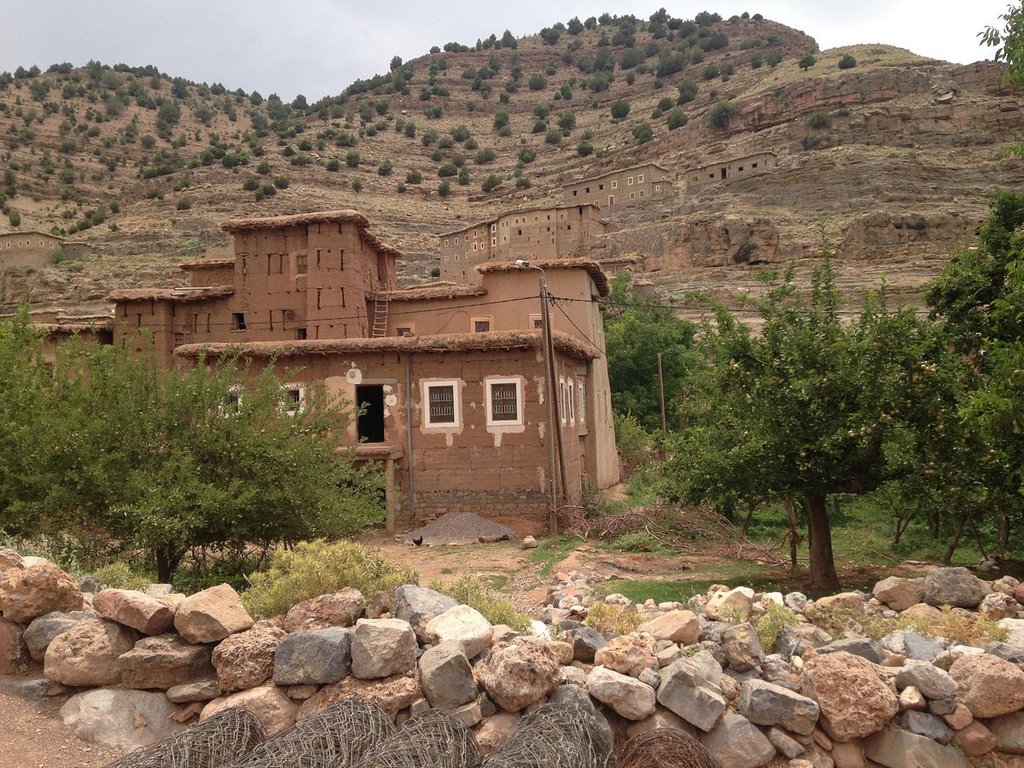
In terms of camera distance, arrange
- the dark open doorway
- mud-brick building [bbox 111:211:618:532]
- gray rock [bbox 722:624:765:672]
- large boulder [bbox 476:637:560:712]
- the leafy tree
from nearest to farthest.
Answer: large boulder [bbox 476:637:560:712] < gray rock [bbox 722:624:765:672] < the leafy tree < mud-brick building [bbox 111:211:618:532] < the dark open doorway

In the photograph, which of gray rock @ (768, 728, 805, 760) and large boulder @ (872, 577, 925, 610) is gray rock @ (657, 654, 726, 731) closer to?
gray rock @ (768, 728, 805, 760)

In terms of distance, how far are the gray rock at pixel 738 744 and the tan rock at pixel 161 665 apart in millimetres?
3411

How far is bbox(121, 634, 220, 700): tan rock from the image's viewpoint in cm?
498

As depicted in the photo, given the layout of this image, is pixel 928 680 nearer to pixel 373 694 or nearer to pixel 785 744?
pixel 785 744

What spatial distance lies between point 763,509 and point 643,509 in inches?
182

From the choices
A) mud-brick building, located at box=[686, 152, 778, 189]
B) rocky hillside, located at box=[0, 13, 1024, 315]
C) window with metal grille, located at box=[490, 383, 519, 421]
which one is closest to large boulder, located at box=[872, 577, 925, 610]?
window with metal grille, located at box=[490, 383, 519, 421]

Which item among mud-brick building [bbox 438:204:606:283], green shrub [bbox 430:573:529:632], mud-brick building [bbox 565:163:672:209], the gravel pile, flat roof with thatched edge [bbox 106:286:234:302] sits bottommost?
the gravel pile

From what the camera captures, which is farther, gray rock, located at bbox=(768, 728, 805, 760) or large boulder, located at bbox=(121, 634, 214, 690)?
large boulder, located at bbox=(121, 634, 214, 690)

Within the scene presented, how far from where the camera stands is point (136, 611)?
5.09 meters

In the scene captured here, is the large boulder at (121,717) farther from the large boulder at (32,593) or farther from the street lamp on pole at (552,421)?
the street lamp on pole at (552,421)

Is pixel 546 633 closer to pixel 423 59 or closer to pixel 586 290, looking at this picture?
pixel 586 290

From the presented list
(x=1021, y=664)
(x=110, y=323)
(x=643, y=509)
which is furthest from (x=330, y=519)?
(x=110, y=323)

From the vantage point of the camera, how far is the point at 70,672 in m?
5.09

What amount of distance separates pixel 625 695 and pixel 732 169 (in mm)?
75685
